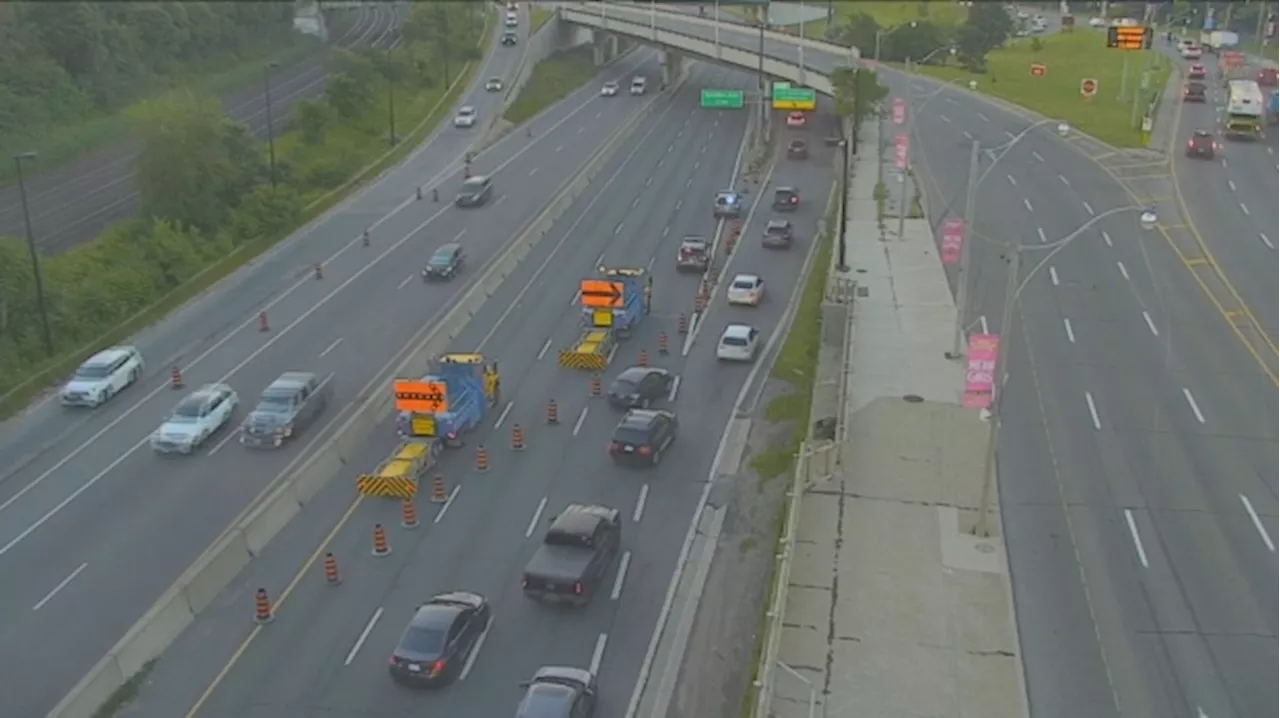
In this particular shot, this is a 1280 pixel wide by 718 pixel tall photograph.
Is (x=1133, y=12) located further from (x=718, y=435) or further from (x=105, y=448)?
(x=105, y=448)

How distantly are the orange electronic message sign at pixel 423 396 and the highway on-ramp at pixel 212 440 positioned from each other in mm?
3771

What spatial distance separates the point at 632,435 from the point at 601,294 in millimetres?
12664

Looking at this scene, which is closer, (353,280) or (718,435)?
(718,435)

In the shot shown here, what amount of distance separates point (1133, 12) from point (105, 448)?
127m

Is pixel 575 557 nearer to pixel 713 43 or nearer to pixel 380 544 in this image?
pixel 380 544

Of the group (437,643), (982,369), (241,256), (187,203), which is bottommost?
(241,256)

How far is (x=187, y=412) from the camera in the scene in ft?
130

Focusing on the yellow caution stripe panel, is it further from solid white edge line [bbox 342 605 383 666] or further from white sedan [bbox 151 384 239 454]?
white sedan [bbox 151 384 239 454]

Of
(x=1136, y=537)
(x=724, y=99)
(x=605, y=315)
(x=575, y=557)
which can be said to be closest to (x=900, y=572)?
(x=1136, y=537)

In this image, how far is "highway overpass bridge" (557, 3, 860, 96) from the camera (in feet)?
312

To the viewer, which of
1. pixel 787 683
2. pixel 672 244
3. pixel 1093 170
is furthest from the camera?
pixel 1093 170

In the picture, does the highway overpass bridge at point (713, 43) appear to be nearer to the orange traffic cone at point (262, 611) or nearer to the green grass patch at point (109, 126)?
the green grass patch at point (109, 126)

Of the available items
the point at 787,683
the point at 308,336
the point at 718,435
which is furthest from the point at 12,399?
the point at 787,683

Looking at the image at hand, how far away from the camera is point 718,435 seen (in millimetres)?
39906
